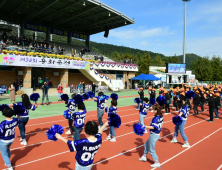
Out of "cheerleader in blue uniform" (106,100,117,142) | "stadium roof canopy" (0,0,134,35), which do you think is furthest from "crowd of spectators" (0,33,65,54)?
"cheerleader in blue uniform" (106,100,117,142)

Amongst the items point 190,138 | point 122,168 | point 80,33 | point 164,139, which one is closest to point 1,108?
point 122,168

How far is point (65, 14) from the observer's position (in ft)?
94.8

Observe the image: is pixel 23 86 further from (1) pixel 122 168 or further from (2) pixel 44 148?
(1) pixel 122 168

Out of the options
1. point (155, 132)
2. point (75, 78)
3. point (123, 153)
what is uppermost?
point (75, 78)

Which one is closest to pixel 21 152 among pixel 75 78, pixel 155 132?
pixel 155 132

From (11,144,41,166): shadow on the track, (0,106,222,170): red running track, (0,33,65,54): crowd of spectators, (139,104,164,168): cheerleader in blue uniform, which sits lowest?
(0,106,222,170): red running track

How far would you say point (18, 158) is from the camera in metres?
5.57

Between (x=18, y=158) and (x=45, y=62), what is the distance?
57.0 ft

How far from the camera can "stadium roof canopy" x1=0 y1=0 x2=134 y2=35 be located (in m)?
24.6

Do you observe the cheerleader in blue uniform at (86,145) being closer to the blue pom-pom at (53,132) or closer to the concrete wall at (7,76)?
the blue pom-pom at (53,132)

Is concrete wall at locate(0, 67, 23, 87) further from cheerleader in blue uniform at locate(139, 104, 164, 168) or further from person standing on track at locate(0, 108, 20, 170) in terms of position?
cheerleader in blue uniform at locate(139, 104, 164, 168)

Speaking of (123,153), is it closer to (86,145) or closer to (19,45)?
(86,145)

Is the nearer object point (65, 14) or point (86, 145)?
point (86, 145)

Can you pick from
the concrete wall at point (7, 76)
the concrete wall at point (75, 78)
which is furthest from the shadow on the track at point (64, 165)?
the concrete wall at point (75, 78)
